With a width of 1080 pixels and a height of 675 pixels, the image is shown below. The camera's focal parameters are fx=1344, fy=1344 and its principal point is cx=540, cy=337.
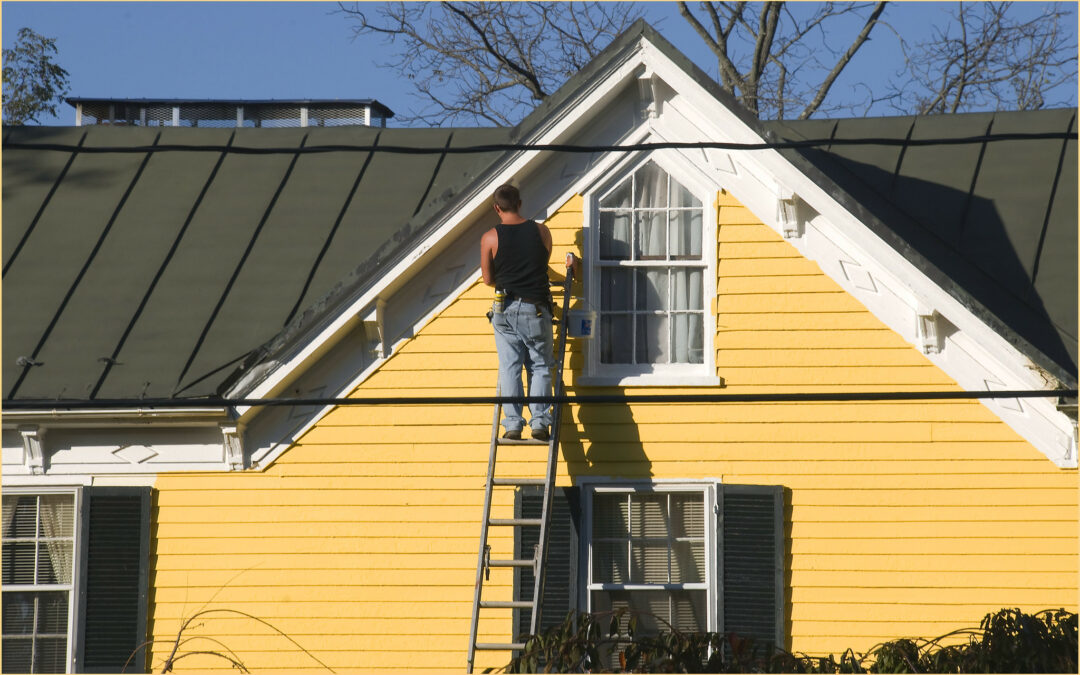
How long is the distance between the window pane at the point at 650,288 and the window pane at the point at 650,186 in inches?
20.5

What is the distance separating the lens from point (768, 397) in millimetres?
6125

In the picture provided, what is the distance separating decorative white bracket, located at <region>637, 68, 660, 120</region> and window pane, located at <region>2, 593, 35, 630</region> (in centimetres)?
598

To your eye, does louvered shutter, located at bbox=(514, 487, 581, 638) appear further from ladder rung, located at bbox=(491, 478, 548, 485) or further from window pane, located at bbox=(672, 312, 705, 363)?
window pane, located at bbox=(672, 312, 705, 363)

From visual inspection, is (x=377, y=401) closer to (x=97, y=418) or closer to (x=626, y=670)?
(x=626, y=670)

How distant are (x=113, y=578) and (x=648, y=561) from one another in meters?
4.01

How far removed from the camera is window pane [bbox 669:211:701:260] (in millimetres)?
10328

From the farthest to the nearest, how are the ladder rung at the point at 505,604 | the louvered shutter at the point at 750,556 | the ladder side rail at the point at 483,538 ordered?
the louvered shutter at the point at 750,556
the ladder rung at the point at 505,604
the ladder side rail at the point at 483,538

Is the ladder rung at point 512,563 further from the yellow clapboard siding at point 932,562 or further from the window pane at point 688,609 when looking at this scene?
the yellow clapboard siding at point 932,562

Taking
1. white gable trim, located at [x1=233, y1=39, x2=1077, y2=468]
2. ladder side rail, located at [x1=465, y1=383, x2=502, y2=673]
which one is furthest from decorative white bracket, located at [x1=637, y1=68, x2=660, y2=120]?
ladder side rail, located at [x1=465, y1=383, x2=502, y2=673]

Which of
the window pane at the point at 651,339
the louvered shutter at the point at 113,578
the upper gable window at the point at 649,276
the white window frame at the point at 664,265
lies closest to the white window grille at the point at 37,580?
the louvered shutter at the point at 113,578

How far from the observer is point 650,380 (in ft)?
33.2

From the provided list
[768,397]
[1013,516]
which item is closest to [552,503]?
[1013,516]

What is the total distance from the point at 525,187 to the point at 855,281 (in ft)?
8.48

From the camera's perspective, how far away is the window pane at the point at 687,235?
10.3 m
